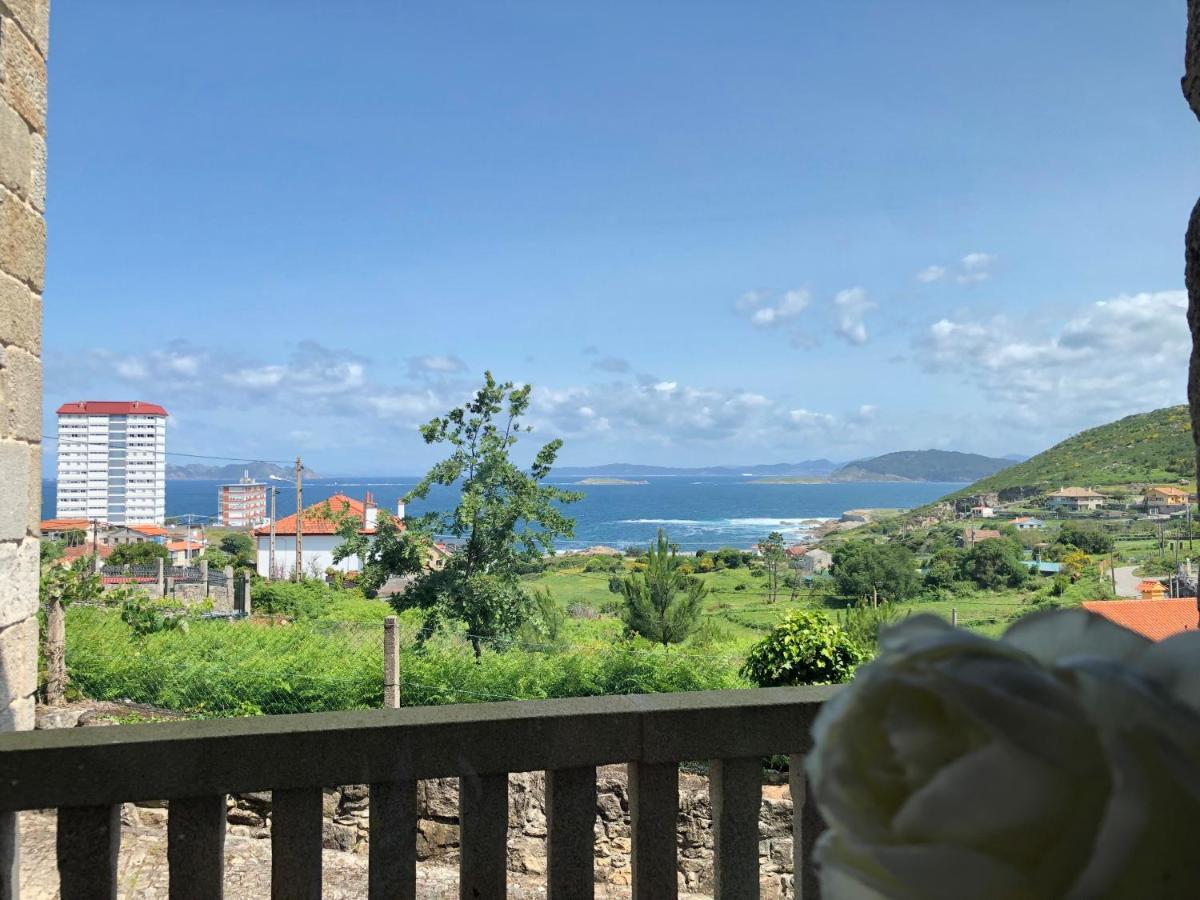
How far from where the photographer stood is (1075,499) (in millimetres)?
30203

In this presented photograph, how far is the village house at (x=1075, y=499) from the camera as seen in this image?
95.5ft

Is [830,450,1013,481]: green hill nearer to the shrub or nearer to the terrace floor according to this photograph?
the shrub

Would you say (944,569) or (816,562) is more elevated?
(944,569)

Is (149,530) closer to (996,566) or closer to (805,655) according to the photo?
(996,566)

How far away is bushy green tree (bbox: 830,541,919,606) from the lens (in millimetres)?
23234

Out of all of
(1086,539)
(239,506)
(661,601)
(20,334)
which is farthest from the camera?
(239,506)

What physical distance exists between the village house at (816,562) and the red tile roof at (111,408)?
46994 millimetres

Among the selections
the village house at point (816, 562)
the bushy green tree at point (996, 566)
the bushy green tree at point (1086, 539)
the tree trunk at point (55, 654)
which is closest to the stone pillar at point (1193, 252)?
the tree trunk at point (55, 654)

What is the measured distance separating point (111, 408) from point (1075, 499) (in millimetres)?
62448

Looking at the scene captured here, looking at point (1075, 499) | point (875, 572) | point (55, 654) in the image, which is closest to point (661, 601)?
point (55, 654)

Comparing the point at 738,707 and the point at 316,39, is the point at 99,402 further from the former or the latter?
the point at 738,707

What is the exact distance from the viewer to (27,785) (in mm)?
1546

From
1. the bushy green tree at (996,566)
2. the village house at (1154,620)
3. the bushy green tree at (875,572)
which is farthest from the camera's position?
the bushy green tree at (996,566)

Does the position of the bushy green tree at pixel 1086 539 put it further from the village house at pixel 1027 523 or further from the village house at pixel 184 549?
the village house at pixel 184 549
